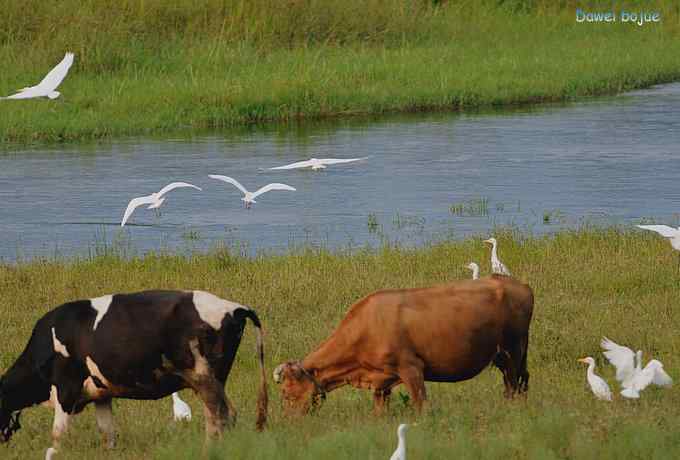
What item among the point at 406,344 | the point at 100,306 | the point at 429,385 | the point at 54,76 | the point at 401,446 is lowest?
the point at 429,385

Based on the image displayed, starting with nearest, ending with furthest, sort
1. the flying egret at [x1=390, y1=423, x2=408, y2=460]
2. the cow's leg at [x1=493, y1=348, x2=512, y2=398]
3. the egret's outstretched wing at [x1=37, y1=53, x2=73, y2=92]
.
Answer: the flying egret at [x1=390, y1=423, x2=408, y2=460] → the cow's leg at [x1=493, y1=348, x2=512, y2=398] → the egret's outstretched wing at [x1=37, y1=53, x2=73, y2=92]

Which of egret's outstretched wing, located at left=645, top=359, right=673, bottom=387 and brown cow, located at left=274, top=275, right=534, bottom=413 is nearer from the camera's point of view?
brown cow, located at left=274, top=275, right=534, bottom=413

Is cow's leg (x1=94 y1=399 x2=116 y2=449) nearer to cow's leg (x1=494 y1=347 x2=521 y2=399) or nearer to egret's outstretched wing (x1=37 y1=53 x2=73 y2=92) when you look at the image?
cow's leg (x1=494 y1=347 x2=521 y2=399)

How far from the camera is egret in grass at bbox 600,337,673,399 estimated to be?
9609 mm

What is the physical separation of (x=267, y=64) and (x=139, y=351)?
2321 cm

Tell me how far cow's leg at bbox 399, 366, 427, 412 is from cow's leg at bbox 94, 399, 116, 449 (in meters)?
1.83

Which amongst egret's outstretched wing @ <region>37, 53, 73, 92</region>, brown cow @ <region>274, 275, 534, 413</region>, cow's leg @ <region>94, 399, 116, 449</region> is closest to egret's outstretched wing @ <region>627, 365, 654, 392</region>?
brown cow @ <region>274, 275, 534, 413</region>

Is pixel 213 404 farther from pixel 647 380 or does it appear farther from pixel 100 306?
pixel 647 380

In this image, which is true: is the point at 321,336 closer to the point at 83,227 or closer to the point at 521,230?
the point at 521,230

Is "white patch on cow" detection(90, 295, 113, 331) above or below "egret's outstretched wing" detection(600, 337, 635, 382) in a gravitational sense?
above

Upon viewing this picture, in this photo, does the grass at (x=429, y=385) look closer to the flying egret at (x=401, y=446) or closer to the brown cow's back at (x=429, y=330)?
the brown cow's back at (x=429, y=330)

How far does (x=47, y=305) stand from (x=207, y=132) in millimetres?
13897

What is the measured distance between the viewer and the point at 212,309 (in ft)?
28.7

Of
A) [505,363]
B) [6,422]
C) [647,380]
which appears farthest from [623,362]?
[6,422]
